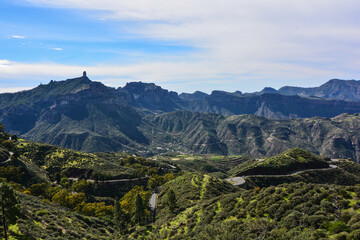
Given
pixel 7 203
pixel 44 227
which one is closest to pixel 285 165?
pixel 44 227

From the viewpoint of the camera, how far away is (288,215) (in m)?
31.3

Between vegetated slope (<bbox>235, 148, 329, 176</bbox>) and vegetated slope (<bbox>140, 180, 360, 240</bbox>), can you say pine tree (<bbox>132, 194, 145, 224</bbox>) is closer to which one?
vegetated slope (<bbox>140, 180, 360, 240</bbox>)

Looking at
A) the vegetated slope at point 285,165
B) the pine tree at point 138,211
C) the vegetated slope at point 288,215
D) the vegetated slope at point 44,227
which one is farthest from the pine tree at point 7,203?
the vegetated slope at point 285,165

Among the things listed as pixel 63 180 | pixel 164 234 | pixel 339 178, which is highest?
pixel 164 234

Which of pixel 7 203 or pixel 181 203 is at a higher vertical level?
pixel 7 203

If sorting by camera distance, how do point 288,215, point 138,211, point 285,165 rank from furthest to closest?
point 285,165
point 138,211
point 288,215

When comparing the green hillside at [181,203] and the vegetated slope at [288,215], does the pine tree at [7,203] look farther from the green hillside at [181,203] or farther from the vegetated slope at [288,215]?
the vegetated slope at [288,215]

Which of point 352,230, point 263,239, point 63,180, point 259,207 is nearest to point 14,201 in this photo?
point 263,239

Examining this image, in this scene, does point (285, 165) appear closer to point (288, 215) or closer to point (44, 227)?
point (288, 215)

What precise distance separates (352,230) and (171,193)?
5317 centimetres

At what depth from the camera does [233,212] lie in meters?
42.2

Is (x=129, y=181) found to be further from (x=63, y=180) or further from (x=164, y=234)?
(x=164, y=234)

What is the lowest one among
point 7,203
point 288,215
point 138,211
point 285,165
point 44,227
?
point 285,165

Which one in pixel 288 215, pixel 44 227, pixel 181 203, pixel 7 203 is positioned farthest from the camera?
pixel 181 203
